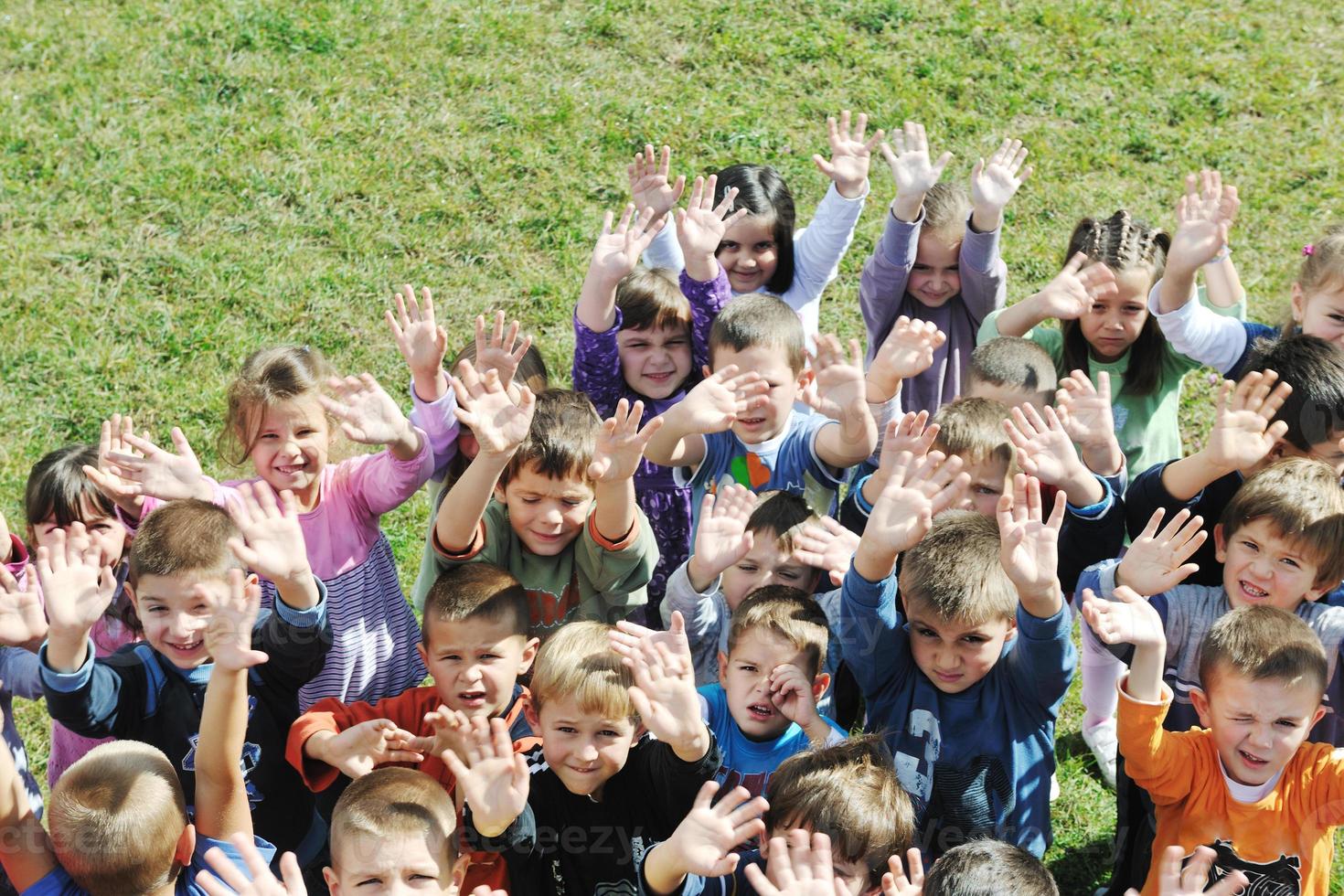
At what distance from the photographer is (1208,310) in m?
5.01

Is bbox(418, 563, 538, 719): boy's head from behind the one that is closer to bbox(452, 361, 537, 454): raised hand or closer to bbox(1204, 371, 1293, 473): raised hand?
bbox(452, 361, 537, 454): raised hand

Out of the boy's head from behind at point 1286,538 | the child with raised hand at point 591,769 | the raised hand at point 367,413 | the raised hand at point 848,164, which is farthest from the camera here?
the raised hand at point 848,164

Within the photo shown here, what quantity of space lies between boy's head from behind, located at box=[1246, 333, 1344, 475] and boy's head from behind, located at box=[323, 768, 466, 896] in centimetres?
279

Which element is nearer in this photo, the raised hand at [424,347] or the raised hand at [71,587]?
the raised hand at [71,587]

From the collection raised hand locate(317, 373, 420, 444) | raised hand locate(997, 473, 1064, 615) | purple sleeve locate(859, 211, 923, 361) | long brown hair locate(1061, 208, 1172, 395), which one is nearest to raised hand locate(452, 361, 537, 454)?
raised hand locate(317, 373, 420, 444)

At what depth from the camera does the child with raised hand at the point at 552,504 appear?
3.99 m

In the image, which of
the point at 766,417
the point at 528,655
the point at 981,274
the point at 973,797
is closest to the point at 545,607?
the point at 528,655

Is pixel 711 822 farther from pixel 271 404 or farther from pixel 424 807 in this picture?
pixel 271 404

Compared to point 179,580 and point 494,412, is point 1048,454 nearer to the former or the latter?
point 494,412

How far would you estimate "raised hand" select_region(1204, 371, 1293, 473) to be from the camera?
409cm

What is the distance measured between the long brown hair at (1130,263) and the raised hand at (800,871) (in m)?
2.77

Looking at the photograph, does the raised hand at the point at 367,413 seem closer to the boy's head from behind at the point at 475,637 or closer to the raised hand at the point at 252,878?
the boy's head from behind at the point at 475,637

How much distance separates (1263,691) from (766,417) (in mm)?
1806

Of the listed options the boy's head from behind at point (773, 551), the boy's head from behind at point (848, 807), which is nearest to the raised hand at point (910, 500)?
the boy's head from behind at point (773, 551)
